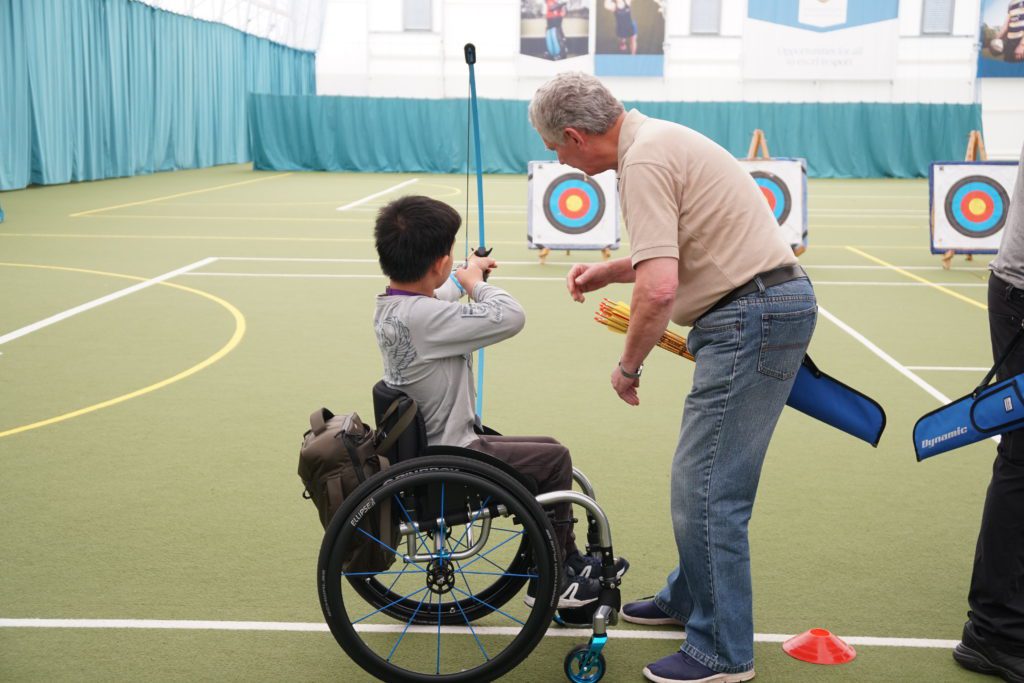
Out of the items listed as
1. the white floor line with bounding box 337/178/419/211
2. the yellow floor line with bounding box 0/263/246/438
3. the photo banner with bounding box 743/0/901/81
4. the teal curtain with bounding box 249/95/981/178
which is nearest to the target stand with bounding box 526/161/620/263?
the yellow floor line with bounding box 0/263/246/438

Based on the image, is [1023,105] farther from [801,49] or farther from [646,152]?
[646,152]

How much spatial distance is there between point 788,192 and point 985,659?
26.2ft

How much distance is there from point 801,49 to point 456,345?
25.5 metres

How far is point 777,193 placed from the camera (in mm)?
10109

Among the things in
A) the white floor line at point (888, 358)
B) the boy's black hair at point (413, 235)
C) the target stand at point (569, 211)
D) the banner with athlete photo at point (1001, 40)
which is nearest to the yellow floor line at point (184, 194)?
the target stand at point (569, 211)

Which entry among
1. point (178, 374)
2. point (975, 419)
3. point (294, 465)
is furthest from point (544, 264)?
point (975, 419)

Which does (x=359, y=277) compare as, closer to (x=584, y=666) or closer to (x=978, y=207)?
(x=978, y=207)

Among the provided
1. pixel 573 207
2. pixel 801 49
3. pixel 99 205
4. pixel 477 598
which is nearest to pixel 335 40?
pixel 801 49

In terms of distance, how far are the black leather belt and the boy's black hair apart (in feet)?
2.02

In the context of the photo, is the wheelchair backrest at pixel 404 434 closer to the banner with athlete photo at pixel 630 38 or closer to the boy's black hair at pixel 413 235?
the boy's black hair at pixel 413 235

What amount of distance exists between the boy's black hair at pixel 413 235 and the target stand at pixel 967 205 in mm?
7846

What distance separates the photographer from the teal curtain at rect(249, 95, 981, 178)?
2294cm

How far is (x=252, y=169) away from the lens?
75.1 feet

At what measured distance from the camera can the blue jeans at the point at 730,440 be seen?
2.29 meters
